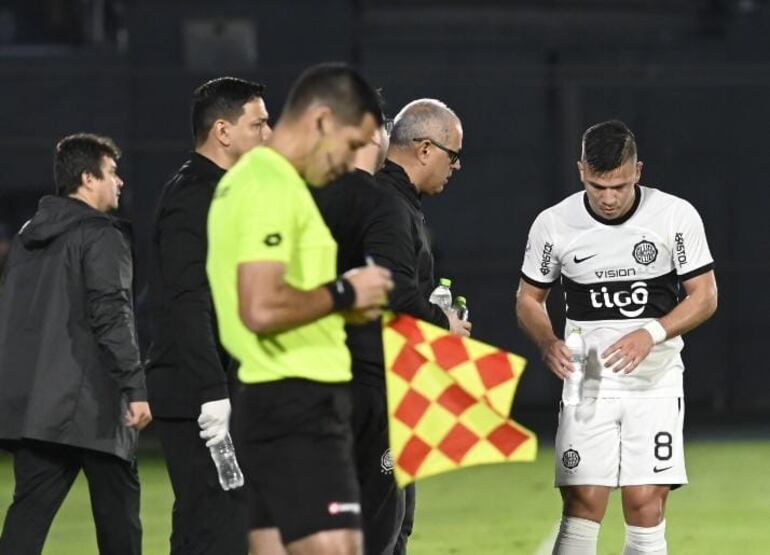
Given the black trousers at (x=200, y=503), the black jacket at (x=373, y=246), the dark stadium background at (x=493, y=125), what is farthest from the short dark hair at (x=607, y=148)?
the dark stadium background at (x=493, y=125)

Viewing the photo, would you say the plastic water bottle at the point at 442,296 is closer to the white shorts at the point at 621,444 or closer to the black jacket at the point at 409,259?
the black jacket at the point at 409,259

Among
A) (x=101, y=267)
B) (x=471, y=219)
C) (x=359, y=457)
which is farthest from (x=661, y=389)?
(x=471, y=219)

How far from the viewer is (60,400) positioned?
22.0 ft

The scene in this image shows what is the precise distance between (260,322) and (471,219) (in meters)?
12.7

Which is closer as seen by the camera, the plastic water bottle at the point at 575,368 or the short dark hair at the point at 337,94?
the short dark hair at the point at 337,94

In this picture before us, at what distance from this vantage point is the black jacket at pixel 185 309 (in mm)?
5930

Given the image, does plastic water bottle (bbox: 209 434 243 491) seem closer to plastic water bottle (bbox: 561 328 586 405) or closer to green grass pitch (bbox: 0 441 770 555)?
plastic water bottle (bbox: 561 328 586 405)

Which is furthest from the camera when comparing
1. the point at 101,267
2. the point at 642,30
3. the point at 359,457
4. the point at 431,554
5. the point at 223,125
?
the point at 642,30

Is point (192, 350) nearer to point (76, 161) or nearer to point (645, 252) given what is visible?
point (76, 161)

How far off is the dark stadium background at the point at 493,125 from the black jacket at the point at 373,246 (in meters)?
10.9

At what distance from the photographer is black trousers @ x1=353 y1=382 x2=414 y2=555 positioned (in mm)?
5551

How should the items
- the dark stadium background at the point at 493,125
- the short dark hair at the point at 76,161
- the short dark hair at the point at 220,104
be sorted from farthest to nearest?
the dark stadium background at the point at 493,125, the short dark hair at the point at 76,161, the short dark hair at the point at 220,104

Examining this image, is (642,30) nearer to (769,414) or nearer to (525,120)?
(525,120)

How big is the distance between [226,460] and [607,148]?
1974 mm
